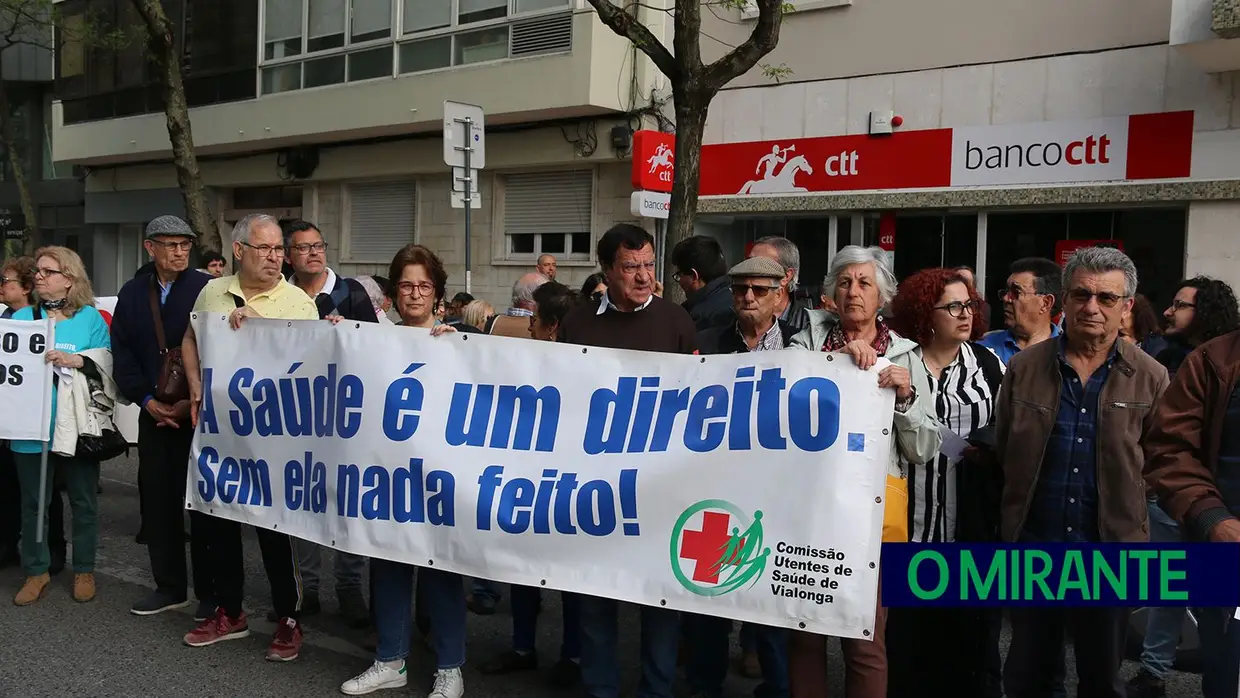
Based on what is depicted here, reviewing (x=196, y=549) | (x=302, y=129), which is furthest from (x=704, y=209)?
(x=196, y=549)

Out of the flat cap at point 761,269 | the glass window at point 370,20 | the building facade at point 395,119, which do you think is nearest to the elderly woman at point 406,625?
the flat cap at point 761,269

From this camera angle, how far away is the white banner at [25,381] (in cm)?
595

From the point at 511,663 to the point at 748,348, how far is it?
72.9 inches

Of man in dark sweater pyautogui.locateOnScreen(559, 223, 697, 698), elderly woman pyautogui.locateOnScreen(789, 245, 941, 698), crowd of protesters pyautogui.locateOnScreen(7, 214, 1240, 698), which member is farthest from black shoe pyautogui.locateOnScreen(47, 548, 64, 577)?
elderly woman pyautogui.locateOnScreen(789, 245, 941, 698)

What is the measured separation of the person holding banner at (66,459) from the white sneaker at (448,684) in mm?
2627

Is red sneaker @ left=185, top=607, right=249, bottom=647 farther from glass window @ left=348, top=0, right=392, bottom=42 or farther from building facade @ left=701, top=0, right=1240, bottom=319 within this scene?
glass window @ left=348, top=0, right=392, bottom=42

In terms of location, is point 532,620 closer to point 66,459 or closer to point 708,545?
point 708,545

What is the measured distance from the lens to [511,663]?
5.02 m

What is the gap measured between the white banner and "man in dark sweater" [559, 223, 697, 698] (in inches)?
126

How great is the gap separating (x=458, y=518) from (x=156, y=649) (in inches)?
76.7

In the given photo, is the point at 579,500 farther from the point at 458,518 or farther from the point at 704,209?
the point at 704,209

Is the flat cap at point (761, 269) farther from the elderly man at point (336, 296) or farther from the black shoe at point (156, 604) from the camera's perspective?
the black shoe at point (156, 604)

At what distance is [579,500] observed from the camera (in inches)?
164

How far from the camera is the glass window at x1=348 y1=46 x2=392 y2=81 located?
53.7 ft
